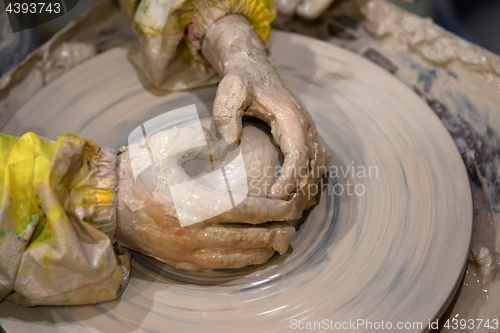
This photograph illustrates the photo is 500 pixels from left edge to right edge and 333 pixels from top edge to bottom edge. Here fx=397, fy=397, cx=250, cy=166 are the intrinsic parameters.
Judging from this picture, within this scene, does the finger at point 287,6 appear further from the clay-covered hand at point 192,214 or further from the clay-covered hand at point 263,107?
the clay-covered hand at point 192,214

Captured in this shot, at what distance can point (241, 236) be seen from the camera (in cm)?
132

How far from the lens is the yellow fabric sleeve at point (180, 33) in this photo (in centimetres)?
185

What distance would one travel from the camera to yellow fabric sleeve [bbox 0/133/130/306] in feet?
3.71

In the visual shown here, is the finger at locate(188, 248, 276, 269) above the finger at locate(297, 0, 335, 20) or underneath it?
underneath

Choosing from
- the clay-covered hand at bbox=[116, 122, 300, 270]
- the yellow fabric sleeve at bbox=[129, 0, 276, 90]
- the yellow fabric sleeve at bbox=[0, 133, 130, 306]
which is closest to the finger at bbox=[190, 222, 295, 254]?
the clay-covered hand at bbox=[116, 122, 300, 270]

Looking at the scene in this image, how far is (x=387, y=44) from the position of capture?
7.40 feet

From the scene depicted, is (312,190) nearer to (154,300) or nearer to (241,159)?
(241,159)

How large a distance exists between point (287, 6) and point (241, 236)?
1.61 metres

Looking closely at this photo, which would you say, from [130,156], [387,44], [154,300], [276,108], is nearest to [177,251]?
[154,300]

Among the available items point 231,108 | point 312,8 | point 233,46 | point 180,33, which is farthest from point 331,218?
point 312,8

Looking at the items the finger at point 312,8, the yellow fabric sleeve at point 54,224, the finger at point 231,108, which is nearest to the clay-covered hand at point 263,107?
the finger at point 231,108

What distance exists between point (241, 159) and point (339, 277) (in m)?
0.55

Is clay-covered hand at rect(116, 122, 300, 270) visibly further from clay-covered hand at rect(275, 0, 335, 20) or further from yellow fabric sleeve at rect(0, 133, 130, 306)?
clay-covered hand at rect(275, 0, 335, 20)

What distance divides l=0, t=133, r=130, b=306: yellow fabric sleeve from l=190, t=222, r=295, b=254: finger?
292mm
